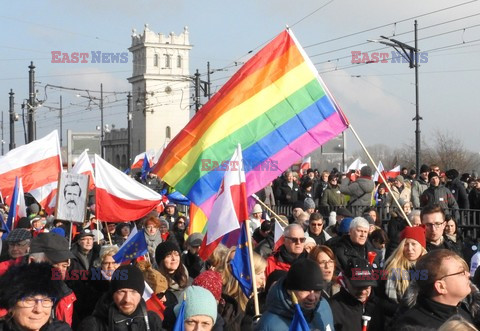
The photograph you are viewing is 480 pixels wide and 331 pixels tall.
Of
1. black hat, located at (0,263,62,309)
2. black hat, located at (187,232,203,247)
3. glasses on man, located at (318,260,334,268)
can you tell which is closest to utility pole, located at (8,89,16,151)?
black hat, located at (187,232,203,247)

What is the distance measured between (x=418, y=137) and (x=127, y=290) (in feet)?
65.6

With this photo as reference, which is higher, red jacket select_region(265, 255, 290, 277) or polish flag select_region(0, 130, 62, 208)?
polish flag select_region(0, 130, 62, 208)

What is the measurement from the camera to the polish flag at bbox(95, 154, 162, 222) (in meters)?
13.3

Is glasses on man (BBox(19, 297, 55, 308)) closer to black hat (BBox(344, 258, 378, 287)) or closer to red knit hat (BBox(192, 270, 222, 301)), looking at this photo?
red knit hat (BBox(192, 270, 222, 301))

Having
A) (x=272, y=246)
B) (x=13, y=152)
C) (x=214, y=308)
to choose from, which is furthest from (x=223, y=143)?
(x=13, y=152)

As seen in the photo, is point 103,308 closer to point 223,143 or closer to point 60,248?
point 60,248

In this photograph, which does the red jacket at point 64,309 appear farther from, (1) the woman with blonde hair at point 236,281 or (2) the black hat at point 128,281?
(1) the woman with blonde hair at point 236,281

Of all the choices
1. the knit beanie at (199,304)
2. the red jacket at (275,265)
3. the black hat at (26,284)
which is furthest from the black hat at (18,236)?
the knit beanie at (199,304)

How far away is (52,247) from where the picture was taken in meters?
7.79

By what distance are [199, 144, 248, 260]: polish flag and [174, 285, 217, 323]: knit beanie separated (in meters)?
2.26

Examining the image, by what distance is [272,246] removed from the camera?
1120cm

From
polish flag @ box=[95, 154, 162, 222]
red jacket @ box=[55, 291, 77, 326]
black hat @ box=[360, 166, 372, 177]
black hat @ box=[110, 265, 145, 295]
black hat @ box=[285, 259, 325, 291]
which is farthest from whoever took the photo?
black hat @ box=[360, 166, 372, 177]

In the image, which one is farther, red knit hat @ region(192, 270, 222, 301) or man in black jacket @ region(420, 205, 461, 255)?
man in black jacket @ region(420, 205, 461, 255)

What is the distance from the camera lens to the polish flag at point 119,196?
13273 millimetres
